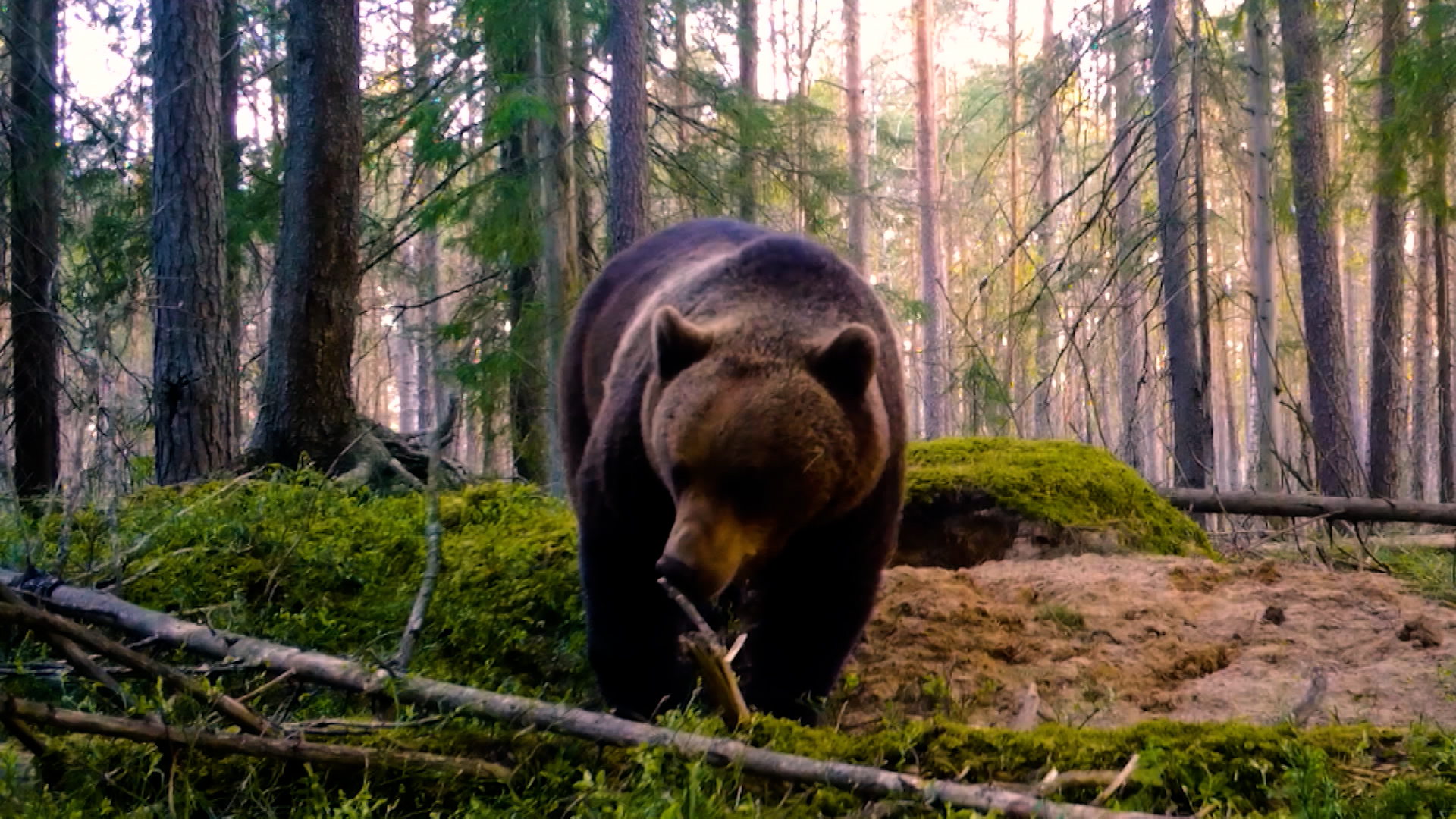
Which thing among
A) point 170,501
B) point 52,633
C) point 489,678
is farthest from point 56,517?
point 52,633

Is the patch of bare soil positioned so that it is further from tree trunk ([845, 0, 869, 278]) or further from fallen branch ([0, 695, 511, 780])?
tree trunk ([845, 0, 869, 278])

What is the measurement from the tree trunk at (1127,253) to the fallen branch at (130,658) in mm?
7398

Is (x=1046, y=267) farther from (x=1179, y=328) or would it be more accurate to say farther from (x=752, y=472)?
(x=752, y=472)

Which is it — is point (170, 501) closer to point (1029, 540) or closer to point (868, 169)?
point (1029, 540)

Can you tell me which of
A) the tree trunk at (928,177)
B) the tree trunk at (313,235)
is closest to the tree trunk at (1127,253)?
the tree trunk at (928,177)

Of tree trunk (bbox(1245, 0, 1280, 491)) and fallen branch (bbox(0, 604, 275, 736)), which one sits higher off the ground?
tree trunk (bbox(1245, 0, 1280, 491))

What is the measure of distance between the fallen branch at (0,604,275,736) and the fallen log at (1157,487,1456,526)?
6.93m

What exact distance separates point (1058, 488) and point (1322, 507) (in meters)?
2.27

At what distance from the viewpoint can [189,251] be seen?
8.55m

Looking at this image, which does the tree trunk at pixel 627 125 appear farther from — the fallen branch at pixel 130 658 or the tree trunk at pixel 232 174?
the fallen branch at pixel 130 658

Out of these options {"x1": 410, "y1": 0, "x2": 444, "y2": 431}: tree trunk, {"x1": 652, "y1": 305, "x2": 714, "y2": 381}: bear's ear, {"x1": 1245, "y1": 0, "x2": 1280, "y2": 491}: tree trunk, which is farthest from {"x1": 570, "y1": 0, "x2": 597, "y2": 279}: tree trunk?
{"x1": 652, "y1": 305, "x2": 714, "y2": 381}: bear's ear

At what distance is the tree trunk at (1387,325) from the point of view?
1251cm

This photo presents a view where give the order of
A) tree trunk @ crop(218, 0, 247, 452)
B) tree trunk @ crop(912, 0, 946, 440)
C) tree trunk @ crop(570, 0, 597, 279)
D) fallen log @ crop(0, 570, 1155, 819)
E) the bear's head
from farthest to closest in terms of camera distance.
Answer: tree trunk @ crop(912, 0, 946, 440)
tree trunk @ crop(570, 0, 597, 279)
tree trunk @ crop(218, 0, 247, 452)
the bear's head
fallen log @ crop(0, 570, 1155, 819)

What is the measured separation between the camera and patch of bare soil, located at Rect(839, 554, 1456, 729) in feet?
12.9
